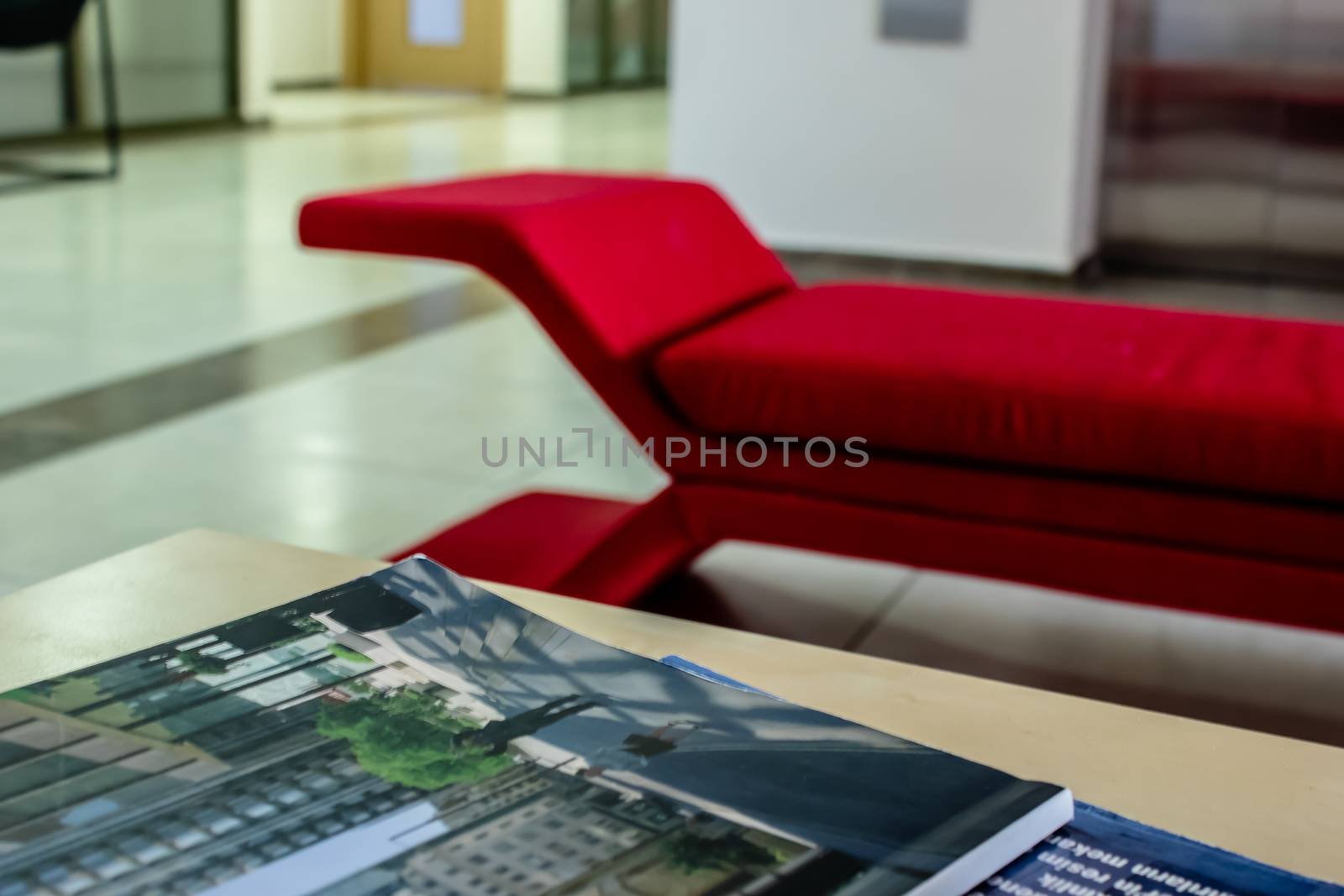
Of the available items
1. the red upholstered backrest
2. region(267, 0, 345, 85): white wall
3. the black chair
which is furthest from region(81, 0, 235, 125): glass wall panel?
the red upholstered backrest

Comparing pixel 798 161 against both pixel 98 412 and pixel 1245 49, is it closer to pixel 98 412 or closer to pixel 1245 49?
pixel 1245 49

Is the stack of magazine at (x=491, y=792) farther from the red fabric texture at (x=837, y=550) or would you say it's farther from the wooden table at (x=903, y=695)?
the red fabric texture at (x=837, y=550)

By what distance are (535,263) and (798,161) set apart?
3362 millimetres

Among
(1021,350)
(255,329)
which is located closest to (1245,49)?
(255,329)

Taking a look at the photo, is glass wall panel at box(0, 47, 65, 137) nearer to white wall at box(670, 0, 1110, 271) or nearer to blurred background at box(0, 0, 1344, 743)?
blurred background at box(0, 0, 1344, 743)

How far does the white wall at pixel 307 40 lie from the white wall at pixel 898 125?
7.06m

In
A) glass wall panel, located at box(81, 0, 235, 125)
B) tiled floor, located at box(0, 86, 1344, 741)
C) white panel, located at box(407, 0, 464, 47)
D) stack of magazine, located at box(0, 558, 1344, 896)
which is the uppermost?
white panel, located at box(407, 0, 464, 47)

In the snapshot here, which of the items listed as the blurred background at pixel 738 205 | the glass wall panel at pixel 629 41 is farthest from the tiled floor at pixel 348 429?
the glass wall panel at pixel 629 41

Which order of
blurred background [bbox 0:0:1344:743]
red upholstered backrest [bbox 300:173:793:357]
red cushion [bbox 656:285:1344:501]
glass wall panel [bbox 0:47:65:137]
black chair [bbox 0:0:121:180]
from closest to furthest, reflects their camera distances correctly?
1. red cushion [bbox 656:285:1344:501]
2. red upholstered backrest [bbox 300:173:793:357]
3. blurred background [bbox 0:0:1344:743]
4. black chair [bbox 0:0:121:180]
5. glass wall panel [bbox 0:47:65:137]

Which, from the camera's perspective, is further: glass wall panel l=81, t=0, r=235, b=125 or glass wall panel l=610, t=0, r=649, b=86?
glass wall panel l=610, t=0, r=649, b=86

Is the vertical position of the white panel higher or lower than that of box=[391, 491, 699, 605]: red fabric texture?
higher

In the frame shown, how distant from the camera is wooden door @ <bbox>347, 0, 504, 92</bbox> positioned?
1223 cm

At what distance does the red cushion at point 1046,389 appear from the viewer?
1.59 m

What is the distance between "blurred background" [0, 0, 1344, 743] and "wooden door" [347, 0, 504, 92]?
11.9ft
